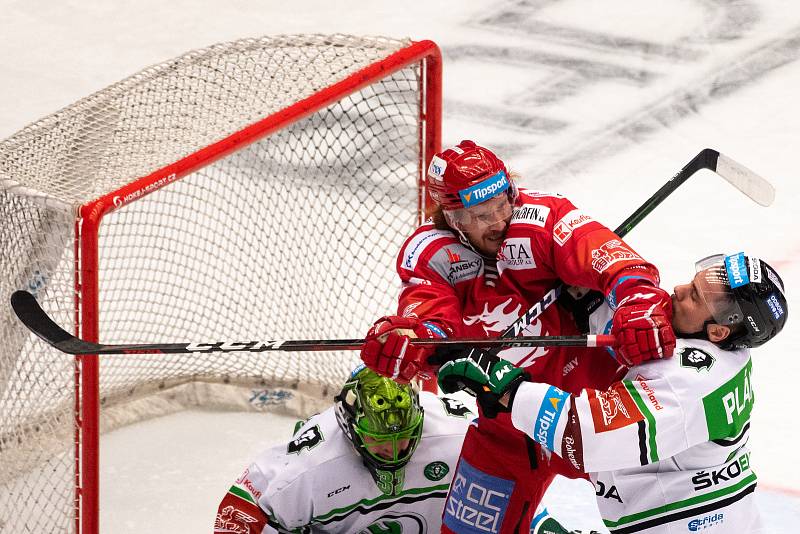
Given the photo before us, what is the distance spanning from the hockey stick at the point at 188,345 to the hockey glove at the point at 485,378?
0.11 m

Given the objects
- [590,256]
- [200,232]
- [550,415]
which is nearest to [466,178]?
[590,256]

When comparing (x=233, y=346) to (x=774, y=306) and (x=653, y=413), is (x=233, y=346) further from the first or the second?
(x=774, y=306)

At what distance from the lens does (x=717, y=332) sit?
2674 millimetres

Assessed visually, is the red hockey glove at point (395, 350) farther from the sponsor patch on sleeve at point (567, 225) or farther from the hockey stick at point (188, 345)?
the sponsor patch on sleeve at point (567, 225)

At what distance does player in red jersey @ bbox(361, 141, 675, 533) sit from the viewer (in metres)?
2.91

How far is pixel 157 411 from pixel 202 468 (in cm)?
32

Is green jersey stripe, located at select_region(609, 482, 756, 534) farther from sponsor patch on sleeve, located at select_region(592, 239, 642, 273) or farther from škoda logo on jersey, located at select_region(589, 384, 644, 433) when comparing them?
sponsor patch on sleeve, located at select_region(592, 239, 642, 273)

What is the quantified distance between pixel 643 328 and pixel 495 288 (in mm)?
530

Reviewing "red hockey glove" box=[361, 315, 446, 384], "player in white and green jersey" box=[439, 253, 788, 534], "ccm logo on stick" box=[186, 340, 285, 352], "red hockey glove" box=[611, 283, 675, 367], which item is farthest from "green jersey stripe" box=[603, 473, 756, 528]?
"ccm logo on stick" box=[186, 340, 285, 352]

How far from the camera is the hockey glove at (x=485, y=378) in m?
2.72

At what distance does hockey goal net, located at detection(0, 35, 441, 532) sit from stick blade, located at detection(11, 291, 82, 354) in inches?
1.6

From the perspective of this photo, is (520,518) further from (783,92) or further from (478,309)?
(783,92)

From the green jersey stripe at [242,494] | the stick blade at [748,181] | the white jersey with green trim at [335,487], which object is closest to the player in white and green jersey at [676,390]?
the white jersey with green trim at [335,487]

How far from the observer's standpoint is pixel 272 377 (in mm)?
→ 4309
